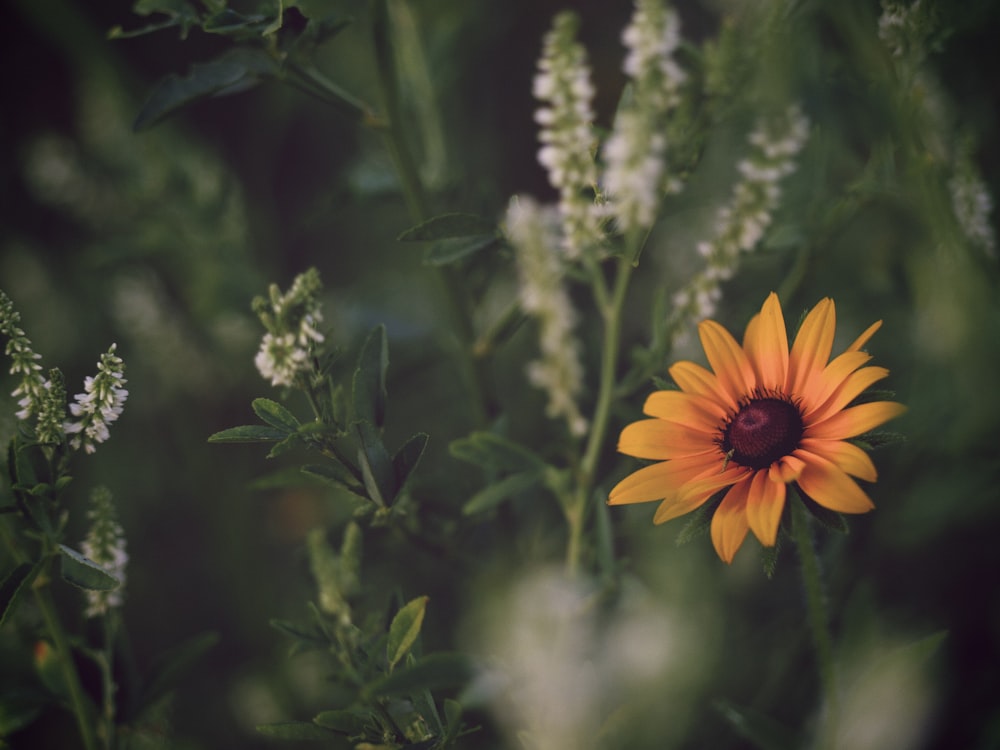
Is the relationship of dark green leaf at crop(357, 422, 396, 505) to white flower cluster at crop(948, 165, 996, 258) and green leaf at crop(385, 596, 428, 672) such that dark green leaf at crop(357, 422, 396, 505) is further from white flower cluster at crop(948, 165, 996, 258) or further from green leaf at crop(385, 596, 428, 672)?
white flower cluster at crop(948, 165, 996, 258)

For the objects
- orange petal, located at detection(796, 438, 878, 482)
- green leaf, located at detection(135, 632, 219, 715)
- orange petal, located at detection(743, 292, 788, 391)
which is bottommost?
green leaf, located at detection(135, 632, 219, 715)

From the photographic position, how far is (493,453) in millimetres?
335

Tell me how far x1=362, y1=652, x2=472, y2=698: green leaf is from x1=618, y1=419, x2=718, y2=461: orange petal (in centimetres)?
9

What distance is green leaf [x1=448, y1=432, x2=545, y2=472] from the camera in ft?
1.06

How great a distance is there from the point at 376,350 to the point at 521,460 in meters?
0.07

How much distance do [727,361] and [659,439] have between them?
0.04m

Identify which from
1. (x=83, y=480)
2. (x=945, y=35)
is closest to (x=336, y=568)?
(x=945, y=35)

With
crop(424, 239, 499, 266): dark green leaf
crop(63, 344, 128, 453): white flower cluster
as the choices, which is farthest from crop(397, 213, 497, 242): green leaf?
crop(63, 344, 128, 453): white flower cluster

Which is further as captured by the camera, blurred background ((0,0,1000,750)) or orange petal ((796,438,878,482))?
blurred background ((0,0,1000,750))

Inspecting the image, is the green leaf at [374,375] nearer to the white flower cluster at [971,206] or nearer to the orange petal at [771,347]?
the orange petal at [771,347]

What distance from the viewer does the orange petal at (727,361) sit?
0.99ft

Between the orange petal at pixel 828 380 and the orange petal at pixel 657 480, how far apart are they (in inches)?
1.4

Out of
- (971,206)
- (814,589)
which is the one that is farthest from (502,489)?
(971,206)

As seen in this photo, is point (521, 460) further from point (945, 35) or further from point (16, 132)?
point (16, 132)
